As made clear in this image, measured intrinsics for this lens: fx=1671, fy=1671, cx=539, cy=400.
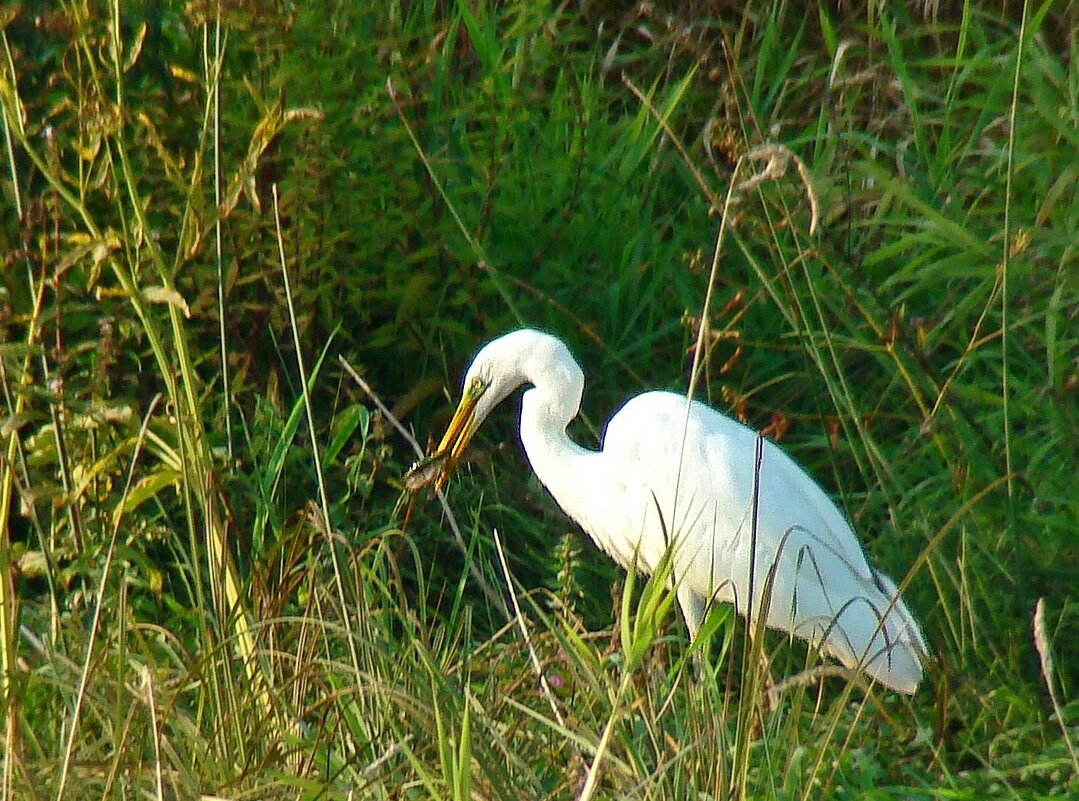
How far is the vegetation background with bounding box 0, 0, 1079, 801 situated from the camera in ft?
5.95

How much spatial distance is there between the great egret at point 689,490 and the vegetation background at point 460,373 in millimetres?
101

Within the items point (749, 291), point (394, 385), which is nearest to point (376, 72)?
point (394, 385)

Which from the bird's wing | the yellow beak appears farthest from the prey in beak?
the bird's wing

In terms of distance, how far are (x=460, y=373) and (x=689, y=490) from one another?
2.19ft

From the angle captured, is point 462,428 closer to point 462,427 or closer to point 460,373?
point 462,427

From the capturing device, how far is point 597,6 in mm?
4094

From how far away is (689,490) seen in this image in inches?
105

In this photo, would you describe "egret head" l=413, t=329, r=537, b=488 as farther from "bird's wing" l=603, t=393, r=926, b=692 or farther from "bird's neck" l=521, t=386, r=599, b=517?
"bird's wing" l=603, t=393, r=926, b=692

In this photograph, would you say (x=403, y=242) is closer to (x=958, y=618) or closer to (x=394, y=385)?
(x=394, y=385)

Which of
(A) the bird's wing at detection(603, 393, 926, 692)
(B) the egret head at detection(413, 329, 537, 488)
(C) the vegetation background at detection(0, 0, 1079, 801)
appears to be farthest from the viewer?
(B) the egret head at detection(413, 329, 537, 488)

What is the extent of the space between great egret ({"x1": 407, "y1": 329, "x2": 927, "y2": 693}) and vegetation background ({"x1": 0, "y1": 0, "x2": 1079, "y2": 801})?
0.33 feet

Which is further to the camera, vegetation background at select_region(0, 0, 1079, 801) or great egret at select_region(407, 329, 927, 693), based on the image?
great egret at select_region(407, 329, 927, 693)

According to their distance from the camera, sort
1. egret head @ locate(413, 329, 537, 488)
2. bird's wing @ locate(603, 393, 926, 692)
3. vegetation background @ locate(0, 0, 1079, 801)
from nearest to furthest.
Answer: vegetation background @ locate(0, 0, 1079, 801)
bird's wing @ locate(603, 393, 926, 692)
egret head @ locate(413, 329, 537, 488)

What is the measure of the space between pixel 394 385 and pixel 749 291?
0.73 m
